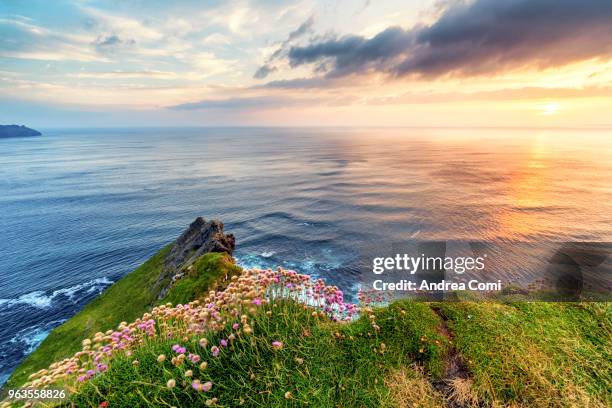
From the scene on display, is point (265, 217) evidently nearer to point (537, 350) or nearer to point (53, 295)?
point (53, 295)

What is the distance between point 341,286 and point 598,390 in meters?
30.3

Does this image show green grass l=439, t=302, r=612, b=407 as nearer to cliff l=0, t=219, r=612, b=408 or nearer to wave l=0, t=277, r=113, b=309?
cliff l=0, t=219, r=612, b=408

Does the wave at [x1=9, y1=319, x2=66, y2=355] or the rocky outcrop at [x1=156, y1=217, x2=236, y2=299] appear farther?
the wave at [x1=9, y1=319, x2=66, y2=355]

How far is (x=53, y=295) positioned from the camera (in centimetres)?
3738

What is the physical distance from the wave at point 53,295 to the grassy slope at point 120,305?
11357mm

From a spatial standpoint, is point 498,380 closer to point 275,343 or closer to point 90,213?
point 275,343

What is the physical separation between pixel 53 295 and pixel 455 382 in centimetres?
4862

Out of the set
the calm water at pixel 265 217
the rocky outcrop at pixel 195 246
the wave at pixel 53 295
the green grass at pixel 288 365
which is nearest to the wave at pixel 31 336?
the calm water at pixel 265 217

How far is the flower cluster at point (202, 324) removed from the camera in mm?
5270

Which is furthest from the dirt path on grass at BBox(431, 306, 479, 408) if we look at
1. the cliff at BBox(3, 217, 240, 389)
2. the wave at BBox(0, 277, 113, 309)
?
the wave at BBox(0, 277, 113, 309)

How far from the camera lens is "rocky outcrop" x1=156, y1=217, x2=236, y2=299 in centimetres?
2606

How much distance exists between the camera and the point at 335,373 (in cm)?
580

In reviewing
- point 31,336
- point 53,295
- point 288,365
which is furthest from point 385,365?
point 53,295

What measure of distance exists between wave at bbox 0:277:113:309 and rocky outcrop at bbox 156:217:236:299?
1456cm
